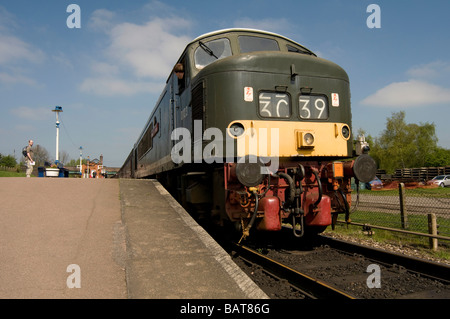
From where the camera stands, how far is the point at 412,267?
16.3 feet

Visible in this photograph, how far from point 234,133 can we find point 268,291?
2522 millimetres

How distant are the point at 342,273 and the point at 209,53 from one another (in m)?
4.58

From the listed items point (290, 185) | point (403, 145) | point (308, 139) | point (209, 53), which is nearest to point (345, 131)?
point (308, 139)

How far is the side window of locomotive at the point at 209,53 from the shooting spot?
671cm

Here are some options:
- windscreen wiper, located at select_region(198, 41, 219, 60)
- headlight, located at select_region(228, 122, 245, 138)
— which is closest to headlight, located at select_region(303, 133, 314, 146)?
headlight, located at select_region(228, 122, 245, 138)

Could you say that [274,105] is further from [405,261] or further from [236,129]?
[405,261]

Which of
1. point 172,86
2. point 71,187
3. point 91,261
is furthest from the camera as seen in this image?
point 172,86

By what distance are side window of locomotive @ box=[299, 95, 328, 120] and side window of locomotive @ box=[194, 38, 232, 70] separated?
1768mm

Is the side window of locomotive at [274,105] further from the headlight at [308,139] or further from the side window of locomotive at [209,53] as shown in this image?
the side window of locomotive at [209,53]

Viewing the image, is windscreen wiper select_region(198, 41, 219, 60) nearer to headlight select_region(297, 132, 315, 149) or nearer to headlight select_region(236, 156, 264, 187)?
headlight select_region(297, 132, 315, 149)

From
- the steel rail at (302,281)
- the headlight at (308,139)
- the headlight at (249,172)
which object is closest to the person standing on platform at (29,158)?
the steel rail at (302,281)

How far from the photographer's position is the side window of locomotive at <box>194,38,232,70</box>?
6.71 metres
